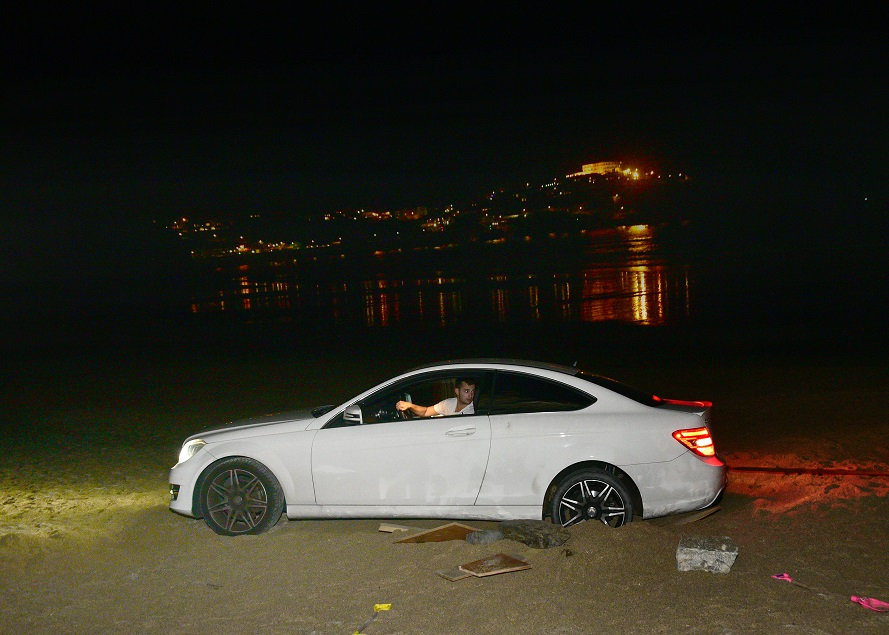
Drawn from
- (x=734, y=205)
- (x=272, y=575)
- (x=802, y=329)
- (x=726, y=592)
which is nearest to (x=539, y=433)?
(x=726, y=592)

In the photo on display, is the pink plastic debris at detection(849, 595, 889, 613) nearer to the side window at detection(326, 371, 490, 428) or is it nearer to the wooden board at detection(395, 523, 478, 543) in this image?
the wooden board at detection(395, 523, 478, 543)

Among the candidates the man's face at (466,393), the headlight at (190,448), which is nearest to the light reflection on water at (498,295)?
the man's face at (466,393)

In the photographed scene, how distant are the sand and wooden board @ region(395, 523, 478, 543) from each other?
0.16 meters

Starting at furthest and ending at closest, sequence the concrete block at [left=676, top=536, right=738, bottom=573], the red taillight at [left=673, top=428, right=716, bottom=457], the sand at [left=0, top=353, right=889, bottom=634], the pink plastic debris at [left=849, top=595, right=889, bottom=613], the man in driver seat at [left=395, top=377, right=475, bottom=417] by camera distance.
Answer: the man in driver seat at [left=395, top=377, right=475, bottom=417] < the red taillight at [left=673, top=428, right=716, bottom=457] < the concrete block at [left=676, top=536, right=738, bottom=573] < the sand at [left=0, top=353, right=889, bottom=634] < the pink plastic debris at [left=849, top=595, right=889, bottom=613]

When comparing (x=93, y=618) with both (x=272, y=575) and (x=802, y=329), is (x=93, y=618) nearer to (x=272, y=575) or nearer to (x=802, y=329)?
(x=272, y=575)

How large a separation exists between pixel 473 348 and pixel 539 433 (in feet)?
47.4

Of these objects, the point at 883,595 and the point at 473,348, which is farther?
the point at 473,348

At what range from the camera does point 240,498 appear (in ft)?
23.3

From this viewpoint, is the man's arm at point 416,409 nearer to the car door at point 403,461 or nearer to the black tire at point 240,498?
the car door at point 403,461

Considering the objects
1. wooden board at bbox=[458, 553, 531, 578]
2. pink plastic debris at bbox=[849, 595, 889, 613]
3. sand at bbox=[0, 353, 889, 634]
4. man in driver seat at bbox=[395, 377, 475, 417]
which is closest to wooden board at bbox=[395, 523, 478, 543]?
sand at bbox=[0, 353, 889, 634]

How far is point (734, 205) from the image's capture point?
11894 cm

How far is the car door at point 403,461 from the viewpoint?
6766 mm

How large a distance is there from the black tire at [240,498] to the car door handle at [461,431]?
5.01ft

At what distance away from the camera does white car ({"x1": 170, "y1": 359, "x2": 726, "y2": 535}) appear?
6566 millimetres
